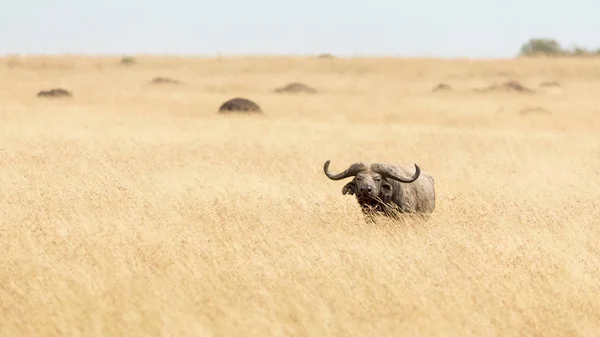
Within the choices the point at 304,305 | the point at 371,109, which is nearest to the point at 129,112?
the point at 371,109

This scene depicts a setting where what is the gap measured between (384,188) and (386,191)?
4 cm

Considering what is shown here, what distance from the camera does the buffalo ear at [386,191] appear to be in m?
11.7

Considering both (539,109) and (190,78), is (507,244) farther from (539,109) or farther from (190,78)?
(190,78)

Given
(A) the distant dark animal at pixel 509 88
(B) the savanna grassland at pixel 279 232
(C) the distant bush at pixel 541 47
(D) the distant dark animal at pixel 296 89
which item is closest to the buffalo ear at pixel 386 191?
(B) the savanna grassland at pixel 279 232

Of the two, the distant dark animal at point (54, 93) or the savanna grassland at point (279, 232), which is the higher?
the distant dark animal at point (54, 93)

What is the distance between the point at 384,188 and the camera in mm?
11750

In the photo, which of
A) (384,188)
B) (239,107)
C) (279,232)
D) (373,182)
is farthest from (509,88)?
(279,232)

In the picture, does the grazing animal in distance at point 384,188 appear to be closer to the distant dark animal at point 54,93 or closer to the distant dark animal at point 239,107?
the distant dark animal at point 239,107

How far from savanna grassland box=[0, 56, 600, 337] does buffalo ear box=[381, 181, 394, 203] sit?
0.45 metres

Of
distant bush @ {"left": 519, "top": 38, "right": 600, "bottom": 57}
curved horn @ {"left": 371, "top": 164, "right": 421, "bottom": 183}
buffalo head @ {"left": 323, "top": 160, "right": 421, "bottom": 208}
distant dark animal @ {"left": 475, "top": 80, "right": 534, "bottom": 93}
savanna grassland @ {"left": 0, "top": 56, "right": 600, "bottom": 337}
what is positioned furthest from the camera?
distant bush @ {"left": 519, "top": 38, "right": 600, "bottom": 57}

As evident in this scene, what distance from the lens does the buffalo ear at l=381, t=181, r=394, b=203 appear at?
38.4 ft

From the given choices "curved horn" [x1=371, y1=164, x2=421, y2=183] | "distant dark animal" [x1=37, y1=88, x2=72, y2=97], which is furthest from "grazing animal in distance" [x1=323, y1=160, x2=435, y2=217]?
"distant dark animal" [x1=37, y1=88, x2=72, y2=97]

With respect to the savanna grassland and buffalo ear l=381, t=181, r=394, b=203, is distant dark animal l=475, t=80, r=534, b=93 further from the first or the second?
buffalo ear l=381, t=181, r=394, b=203

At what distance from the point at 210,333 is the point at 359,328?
1156 millimetres
